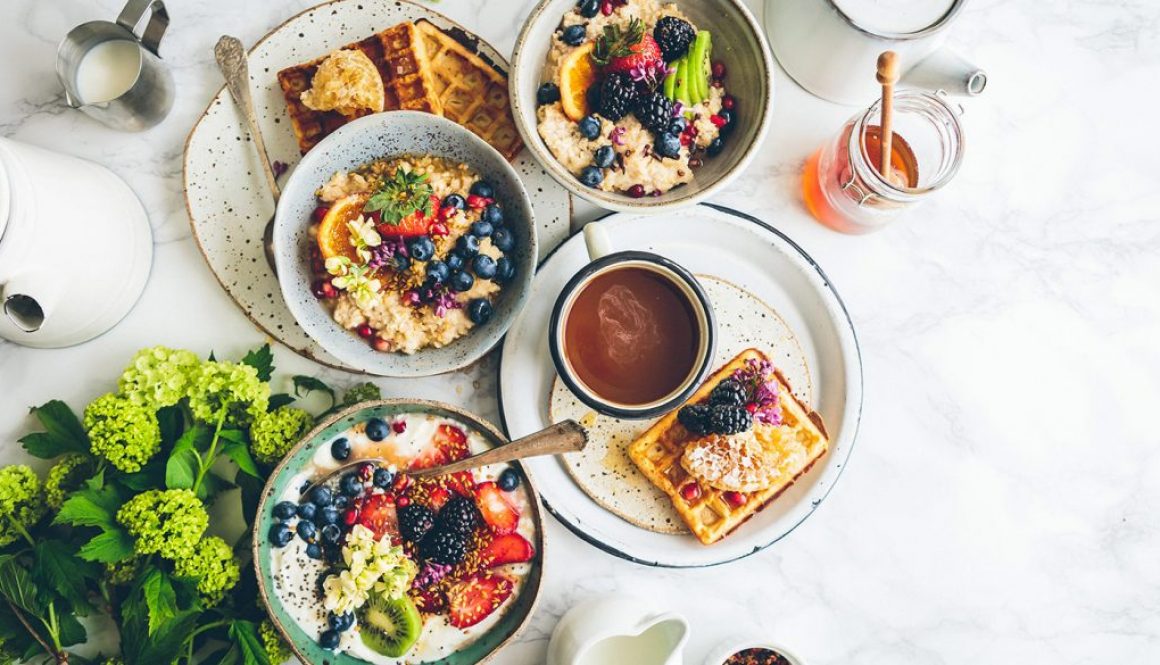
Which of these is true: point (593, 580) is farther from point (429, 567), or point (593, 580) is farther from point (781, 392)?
point (781, 392)

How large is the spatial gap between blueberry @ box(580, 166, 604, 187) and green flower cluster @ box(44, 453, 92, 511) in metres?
1.39

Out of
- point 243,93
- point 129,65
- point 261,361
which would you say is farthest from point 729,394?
point 129,65

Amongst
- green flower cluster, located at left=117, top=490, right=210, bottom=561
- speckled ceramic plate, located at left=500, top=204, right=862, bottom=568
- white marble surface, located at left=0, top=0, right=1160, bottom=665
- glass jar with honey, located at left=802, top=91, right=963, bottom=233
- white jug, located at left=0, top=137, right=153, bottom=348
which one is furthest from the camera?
white marble surface, located at left=0, top=0, right=1160, bottom=665

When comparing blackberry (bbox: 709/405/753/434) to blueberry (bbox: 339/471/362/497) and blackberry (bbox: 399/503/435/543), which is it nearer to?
blackberry (bbox: 399/503/435/543)

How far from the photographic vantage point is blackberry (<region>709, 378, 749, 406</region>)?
84.0 inches

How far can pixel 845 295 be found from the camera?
7.79 ft

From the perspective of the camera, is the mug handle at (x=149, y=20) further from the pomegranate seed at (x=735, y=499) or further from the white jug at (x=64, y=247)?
the pomegranate seed at (x=735, y=499)

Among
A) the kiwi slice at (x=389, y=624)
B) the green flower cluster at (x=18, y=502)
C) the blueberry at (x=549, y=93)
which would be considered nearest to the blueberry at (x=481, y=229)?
the blueberry at (x=549, y=93)

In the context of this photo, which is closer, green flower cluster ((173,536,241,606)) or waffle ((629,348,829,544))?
green flower cluster ((173,536,241,606))

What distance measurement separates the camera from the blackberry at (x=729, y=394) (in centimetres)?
213

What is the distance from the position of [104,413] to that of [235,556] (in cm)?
48

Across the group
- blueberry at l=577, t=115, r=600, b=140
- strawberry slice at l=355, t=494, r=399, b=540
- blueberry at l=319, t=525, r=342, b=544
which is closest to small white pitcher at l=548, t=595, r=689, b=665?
strawberry slice at l=355, t=494, r=399, b=540

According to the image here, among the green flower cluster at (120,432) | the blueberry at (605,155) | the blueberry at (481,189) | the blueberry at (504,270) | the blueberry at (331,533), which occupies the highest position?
the blueberry at (605,155)

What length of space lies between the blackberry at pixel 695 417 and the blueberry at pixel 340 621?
93cm
